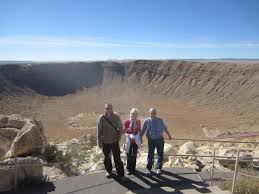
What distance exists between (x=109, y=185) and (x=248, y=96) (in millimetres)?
54957

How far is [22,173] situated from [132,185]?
2.31m

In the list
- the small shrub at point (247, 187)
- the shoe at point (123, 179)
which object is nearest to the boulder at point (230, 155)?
the small shrub at point (247, 187)

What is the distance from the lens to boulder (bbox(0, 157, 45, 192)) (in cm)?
758

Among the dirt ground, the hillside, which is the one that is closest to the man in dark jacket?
the dirt ground

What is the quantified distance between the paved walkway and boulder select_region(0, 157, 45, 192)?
0.23 metres

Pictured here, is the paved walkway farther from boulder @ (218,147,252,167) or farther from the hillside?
the hillside

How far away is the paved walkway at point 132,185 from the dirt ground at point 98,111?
1046 inches

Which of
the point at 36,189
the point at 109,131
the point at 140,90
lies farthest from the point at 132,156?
the point at 140,90

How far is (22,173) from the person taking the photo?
7.86 m

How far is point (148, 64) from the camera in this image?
90375 mm

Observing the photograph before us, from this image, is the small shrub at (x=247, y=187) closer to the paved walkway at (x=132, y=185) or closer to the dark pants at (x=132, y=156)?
the paved walkway at (x=132, y=185)

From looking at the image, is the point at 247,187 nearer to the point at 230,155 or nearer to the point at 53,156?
the point at 230,155

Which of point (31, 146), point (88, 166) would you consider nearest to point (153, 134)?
point (88, 166)

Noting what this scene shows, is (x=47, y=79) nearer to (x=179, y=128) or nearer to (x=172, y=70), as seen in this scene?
(x=172, y=70)
